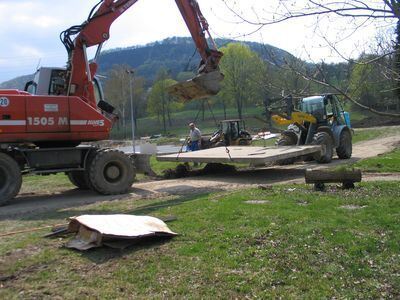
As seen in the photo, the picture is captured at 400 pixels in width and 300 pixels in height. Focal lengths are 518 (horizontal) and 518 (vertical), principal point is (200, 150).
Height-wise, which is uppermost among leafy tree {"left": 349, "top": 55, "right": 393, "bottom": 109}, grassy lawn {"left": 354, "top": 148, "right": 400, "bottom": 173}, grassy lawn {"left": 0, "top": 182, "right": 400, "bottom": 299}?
leafy tree {"left": 349, "top": 55, "right": 393, "bottom": 109}

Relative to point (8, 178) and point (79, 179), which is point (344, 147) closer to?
point (79, 179)

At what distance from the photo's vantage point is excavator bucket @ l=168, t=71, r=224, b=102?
13.0 m

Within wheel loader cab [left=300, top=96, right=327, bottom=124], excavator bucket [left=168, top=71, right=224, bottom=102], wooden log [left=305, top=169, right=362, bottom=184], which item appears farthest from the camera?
wheel loader cab [left=300, top=96, right=327, bottom=124]

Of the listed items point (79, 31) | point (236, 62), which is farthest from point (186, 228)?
point (236, 62)

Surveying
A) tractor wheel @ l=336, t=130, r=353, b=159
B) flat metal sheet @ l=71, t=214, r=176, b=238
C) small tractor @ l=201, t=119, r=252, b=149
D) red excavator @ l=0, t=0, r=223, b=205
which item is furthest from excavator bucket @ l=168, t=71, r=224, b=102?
small tractor @ l=201, t=119, r=252, b=149

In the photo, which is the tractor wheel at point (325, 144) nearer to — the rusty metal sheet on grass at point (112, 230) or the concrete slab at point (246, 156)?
the concrete slab at point (246, 156)

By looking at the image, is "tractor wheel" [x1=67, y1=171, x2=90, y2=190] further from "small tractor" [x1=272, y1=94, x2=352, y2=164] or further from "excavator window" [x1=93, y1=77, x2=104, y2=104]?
"small tractor" [x1=272, y1=94, x2=352, y2=164]

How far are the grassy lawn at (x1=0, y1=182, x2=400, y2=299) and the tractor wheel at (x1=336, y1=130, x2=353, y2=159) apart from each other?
1111cm

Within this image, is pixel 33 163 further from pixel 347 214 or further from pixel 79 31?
pixel 347 214

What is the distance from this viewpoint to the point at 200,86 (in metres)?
13.0

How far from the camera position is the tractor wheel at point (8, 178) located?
11977 millimetres

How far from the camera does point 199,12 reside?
14.3 metres

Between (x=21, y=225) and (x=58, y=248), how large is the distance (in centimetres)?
256

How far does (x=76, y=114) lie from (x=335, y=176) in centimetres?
632
